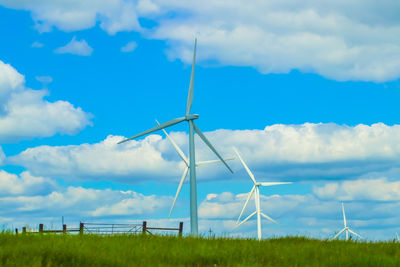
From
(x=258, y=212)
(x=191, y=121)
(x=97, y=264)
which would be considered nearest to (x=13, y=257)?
(x=97, y=264)

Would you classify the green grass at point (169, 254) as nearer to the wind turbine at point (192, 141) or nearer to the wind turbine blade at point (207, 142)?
the wind turbine at point (192, 141)

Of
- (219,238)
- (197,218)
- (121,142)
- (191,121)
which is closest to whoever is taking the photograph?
(219,238)

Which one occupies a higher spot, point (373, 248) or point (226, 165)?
point (226, 165)

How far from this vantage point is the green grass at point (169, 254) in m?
18.2

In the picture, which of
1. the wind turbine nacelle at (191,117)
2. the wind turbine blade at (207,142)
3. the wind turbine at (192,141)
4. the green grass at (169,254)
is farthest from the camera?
the wind turbine blade at (207,142)

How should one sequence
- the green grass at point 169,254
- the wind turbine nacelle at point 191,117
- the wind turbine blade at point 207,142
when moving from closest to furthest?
the green grass at point 169,254 < the wind turbine nacelle at point 191,117 < the wind turbine blade at point 207,142

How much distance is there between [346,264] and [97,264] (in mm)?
9895

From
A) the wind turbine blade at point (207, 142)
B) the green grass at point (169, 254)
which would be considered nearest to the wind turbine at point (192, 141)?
the wind turbine blade at point (207, 142)

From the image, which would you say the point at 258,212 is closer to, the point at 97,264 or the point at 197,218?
the point at 197,218

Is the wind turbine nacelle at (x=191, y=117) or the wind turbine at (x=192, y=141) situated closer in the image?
the wind turbine at (x=192, y=141)

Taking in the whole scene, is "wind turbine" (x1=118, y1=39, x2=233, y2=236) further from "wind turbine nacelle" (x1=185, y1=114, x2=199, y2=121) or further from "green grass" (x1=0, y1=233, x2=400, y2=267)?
"green grass" (x1=0, y1=233, x2=400, y2=267)

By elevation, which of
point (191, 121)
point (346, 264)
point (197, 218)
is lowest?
point (346, 264)

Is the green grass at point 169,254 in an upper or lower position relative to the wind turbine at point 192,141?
lower

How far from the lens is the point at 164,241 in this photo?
2480cm
